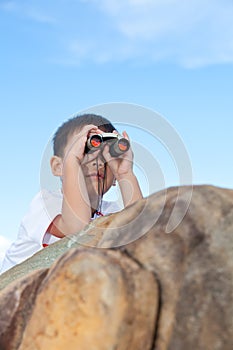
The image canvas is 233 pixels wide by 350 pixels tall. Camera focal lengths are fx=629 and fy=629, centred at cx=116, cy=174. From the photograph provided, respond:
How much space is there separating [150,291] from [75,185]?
4.84 ft

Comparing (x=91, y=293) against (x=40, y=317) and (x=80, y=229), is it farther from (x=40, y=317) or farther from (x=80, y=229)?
(x=80, y=229)

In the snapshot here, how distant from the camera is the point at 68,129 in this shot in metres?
3.57

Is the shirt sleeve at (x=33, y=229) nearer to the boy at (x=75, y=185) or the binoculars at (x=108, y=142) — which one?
the boy at (x=75, y=185)

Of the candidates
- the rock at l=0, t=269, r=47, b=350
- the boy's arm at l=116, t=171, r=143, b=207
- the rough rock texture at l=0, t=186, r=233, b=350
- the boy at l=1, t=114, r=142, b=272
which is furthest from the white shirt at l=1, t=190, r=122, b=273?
the rough rock texture at l=0, t=186, r=233, b=350

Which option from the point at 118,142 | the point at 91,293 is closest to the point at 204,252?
the point at 91,293

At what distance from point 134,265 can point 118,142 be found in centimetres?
138

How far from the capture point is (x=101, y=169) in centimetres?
332

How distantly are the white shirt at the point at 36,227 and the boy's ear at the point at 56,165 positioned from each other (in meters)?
0.14

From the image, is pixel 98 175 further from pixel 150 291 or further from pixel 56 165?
pixel 150 291

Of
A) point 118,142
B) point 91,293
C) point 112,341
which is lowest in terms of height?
point 112,341

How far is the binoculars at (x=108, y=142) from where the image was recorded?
10.2ft

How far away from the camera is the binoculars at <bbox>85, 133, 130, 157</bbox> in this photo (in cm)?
310

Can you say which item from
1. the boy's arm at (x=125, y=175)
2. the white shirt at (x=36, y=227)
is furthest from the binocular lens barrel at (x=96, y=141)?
the white shirt at (x=36, y=227)

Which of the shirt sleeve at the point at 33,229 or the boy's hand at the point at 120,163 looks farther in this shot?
the shirt sleeve at the point at 33,229
